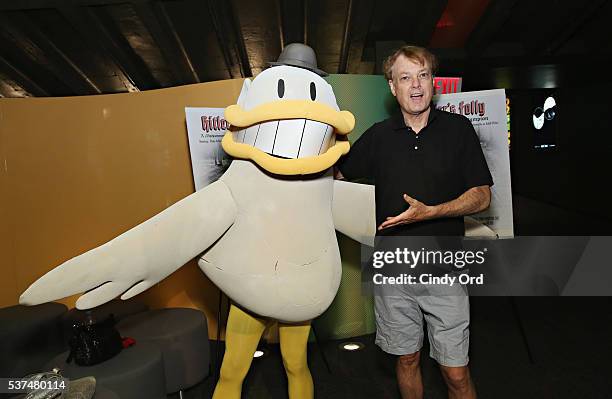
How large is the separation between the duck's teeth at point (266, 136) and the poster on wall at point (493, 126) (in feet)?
4.43

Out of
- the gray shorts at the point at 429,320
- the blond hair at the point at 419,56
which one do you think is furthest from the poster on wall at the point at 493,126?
the gray shorts at the point at 429,320

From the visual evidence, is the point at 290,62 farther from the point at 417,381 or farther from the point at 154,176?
the point at 154,176

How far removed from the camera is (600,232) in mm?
5391

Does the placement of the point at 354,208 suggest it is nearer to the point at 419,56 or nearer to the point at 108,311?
the point at 419,56

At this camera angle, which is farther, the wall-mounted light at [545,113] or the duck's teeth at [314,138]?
the wall-mounted light at [545,113]

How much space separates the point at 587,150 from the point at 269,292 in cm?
654

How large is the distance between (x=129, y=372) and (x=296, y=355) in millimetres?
612

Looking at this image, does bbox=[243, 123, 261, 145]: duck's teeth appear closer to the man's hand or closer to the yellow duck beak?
the yellow duck beak

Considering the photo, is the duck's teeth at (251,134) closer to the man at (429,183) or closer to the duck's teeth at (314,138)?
the duck's teeth at (314,138)

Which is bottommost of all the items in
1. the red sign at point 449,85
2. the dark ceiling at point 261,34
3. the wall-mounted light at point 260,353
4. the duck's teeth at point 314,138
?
the wall-mounted light at point 260,353

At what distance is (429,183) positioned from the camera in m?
1.48

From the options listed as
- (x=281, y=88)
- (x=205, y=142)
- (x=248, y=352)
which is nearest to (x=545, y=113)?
(x=205, y=142)

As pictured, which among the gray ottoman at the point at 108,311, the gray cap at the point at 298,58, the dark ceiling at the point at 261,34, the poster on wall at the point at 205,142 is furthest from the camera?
the dark ceiling at the point at 261,34

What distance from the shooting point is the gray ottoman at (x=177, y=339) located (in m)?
1.95
